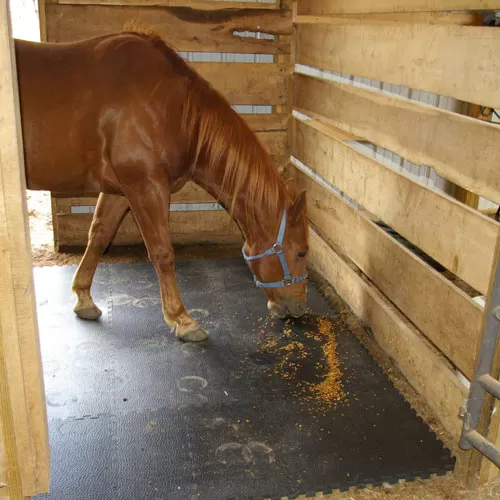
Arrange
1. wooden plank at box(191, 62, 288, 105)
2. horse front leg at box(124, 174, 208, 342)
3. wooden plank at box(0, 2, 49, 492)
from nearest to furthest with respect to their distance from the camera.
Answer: wooden plank at box(0, 2, 49, 492) → horse front leg at box(124, 174, 208, 342) → wooden plank at box(191, 62, 288, 105)

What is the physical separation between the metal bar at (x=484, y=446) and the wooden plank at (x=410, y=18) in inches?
62.3

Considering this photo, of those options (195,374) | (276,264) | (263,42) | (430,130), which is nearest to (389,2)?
(430,130)

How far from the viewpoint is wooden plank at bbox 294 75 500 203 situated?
1.90 meters

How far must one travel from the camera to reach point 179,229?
4469 mm

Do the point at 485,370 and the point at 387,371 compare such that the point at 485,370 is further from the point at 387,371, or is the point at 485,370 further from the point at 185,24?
the point at 185,24

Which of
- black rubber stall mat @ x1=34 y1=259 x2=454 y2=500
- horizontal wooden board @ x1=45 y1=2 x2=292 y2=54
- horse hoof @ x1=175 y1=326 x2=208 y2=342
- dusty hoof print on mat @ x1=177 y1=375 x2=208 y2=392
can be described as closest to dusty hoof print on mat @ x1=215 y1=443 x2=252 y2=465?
black rubber stall mat @ x1=34 y1=259 x2=454 y2=500

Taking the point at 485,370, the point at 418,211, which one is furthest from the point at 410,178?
the point at 485,370

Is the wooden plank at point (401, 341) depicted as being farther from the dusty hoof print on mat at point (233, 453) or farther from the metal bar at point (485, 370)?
the dusty hoof print on mat at point (233, 453)

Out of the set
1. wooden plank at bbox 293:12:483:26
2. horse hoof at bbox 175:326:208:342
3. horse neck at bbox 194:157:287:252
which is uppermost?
wooden plank at bbox 293:12:483:26

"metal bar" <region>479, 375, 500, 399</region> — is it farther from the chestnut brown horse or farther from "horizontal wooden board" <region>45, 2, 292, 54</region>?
"horizontal wooden board" <region>45, 2, 292, 54</region>

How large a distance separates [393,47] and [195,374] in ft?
6.25

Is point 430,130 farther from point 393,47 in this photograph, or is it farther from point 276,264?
point 276,264

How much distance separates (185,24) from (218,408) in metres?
2.94

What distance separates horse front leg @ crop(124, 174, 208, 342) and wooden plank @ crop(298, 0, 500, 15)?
1427 mm
